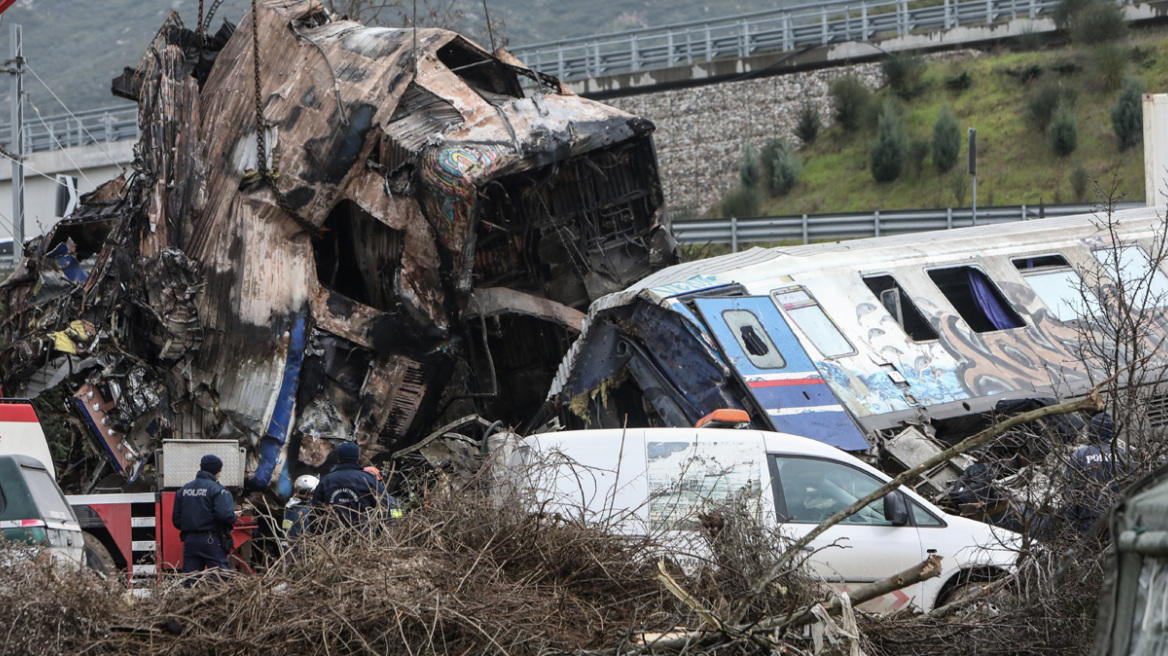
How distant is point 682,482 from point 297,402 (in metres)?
5.40

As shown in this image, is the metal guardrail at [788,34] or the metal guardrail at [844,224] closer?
the metal guardrail at [844,224]

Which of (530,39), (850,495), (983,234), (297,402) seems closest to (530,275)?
(297,402)

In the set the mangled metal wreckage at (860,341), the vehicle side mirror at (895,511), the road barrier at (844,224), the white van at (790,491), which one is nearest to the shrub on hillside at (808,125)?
the road barrier at (844,224)

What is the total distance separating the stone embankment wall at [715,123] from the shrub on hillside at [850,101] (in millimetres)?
955

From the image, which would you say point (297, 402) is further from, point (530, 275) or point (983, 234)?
point (983, 234)

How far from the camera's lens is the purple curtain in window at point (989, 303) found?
11938mm

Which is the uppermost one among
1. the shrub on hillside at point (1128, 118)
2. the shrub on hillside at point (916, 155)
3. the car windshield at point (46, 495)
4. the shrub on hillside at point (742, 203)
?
the car windshield at point (46, 495)

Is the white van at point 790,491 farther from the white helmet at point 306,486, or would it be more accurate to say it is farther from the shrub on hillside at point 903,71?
the shrub on hillside at point 903,71

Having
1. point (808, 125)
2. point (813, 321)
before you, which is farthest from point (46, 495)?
point (808, 125)

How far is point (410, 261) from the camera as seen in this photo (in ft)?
38.9

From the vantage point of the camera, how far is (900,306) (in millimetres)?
11719

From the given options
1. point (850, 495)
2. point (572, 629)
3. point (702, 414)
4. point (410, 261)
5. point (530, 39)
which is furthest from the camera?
point (530, 39)

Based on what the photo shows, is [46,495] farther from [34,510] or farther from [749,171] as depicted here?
[749,171]

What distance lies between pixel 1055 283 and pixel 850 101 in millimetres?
20724
